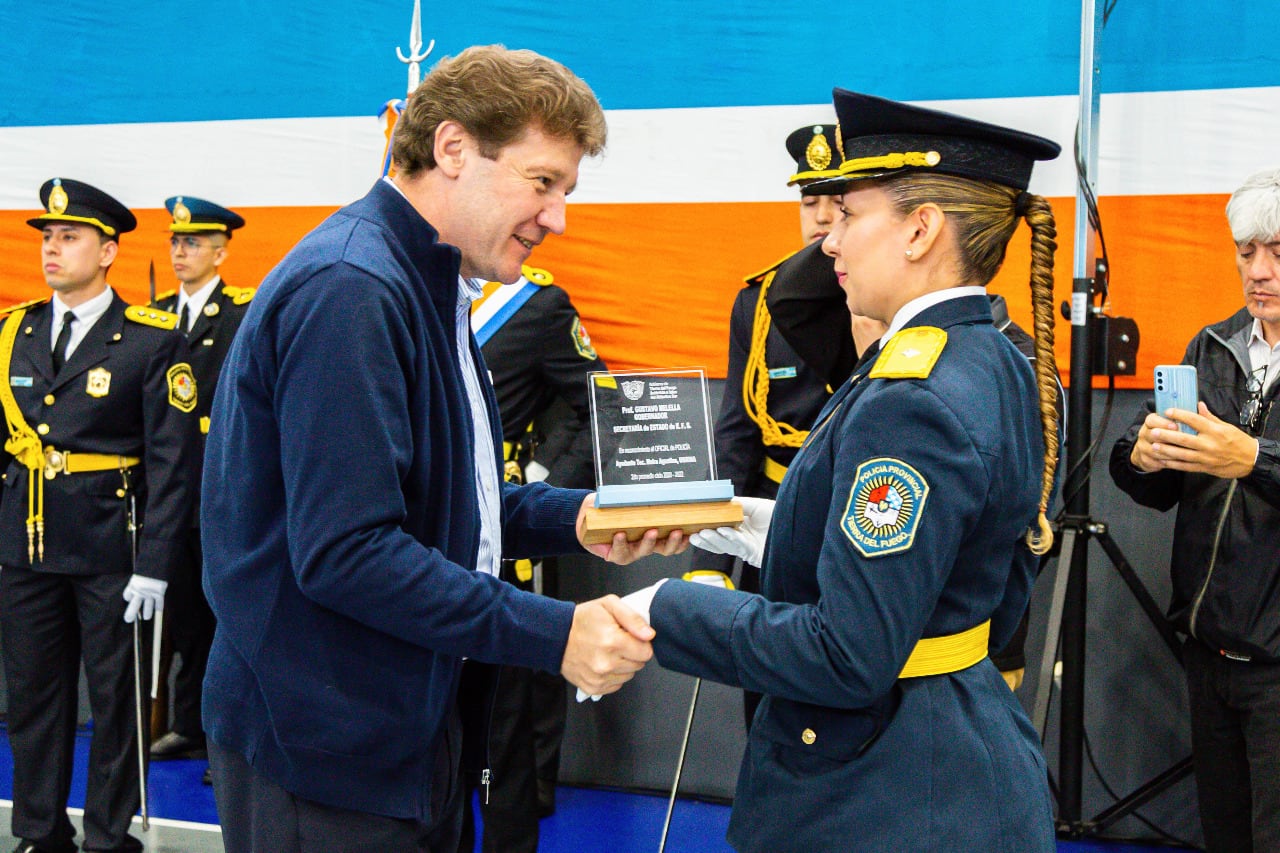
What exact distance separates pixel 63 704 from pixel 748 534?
2.47 meters

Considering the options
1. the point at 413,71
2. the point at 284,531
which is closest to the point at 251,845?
the point at 284,531

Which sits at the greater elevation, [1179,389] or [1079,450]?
[1179,389]

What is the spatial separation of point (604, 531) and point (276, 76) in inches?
118

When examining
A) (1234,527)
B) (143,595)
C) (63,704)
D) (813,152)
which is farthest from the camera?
(63,704)

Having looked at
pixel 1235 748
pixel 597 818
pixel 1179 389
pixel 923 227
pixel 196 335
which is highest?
pixel 923 227

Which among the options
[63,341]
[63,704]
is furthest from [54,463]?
[63,704]

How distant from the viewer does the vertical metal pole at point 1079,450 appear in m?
3.09

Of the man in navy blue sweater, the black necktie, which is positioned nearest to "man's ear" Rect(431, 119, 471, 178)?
the man in navy blue sweater

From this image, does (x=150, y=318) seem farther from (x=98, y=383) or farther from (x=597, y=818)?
(x=597, y=818)

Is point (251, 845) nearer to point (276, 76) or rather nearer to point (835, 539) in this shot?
point (835, 539)

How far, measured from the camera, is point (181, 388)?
351cm

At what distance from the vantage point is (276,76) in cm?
411

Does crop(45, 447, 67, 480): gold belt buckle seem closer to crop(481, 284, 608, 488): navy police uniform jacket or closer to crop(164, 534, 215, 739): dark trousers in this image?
crop(164, 534, 215, 739): dark trousers

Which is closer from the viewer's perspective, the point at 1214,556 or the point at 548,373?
the point at 1214,556
